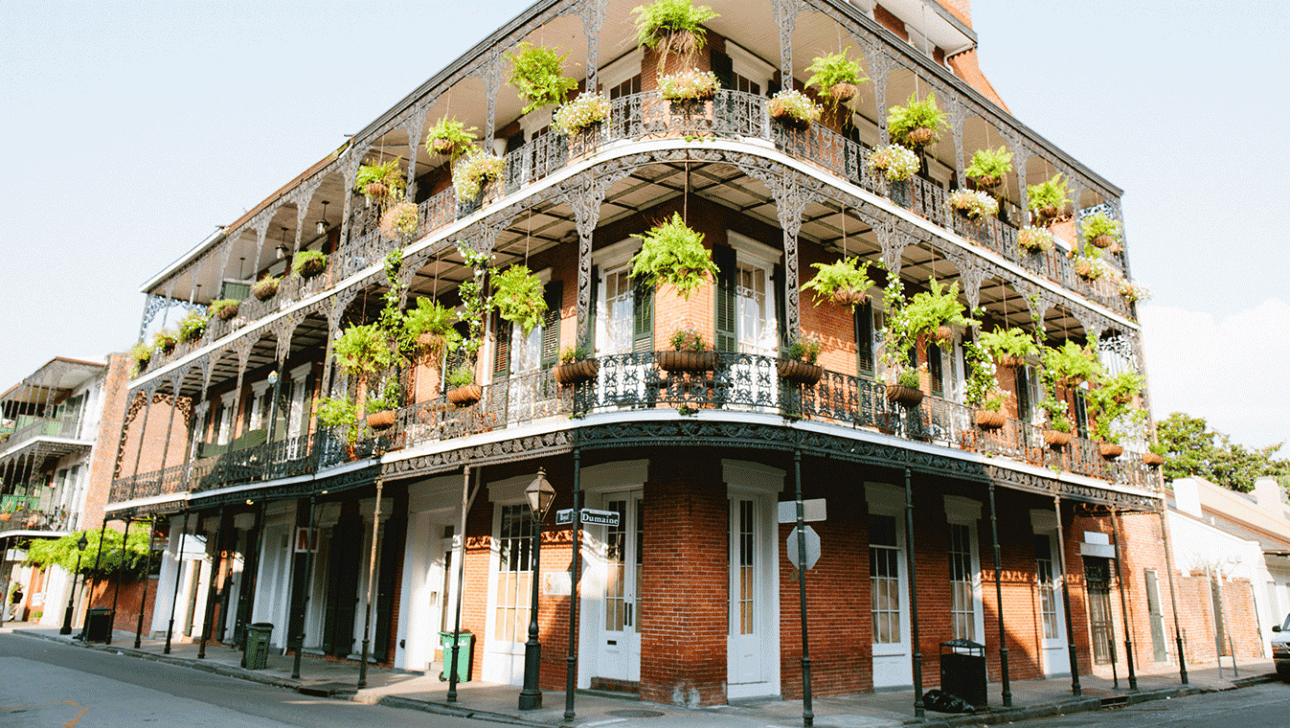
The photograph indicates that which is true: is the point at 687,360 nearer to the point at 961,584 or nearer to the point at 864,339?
the point at 864,339

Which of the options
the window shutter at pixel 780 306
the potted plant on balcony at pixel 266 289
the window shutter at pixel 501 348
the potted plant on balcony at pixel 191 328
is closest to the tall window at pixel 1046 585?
the window shutter at pixel 780 306

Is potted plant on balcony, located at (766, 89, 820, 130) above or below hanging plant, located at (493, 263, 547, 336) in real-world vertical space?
above

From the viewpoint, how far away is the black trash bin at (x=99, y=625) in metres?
20.8

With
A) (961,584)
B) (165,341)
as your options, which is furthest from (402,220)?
(961,584)

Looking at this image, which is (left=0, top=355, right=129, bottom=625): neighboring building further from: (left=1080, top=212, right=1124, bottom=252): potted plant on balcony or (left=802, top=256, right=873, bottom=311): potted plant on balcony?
(left=1080, top=212, right=1124, bottom=252): potted plant on balcony


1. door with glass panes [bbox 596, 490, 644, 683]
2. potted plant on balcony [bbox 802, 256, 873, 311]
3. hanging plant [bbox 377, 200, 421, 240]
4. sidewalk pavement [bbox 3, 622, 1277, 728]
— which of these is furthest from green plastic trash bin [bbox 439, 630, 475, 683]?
potted plant on balcony [bbox 802, 256, 873, 311]

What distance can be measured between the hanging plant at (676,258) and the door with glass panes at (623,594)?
3.30m

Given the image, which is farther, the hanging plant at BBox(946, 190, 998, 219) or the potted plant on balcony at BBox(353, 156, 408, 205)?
the potted plant on balcony at BBox(353, 156, 408, 205)

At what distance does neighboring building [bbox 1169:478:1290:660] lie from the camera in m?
18.6

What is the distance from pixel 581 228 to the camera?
1088 centimetres

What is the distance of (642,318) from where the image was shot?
12.1 meters

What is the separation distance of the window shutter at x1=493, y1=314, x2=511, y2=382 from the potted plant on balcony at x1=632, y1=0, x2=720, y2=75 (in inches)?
211

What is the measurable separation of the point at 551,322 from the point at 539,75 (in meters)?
3.92

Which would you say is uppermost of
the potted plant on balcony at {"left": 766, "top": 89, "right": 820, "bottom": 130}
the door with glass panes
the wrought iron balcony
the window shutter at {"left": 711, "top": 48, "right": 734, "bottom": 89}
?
the window shutter at {"left": 711, "top": 48, "right": 734, "bottom": 89}
